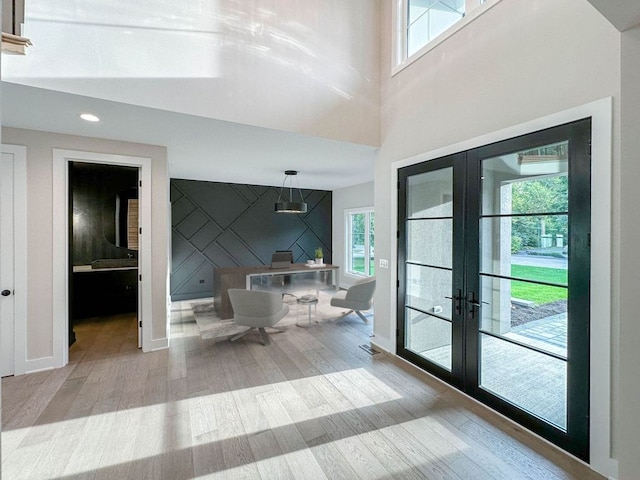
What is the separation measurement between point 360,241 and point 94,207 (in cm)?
536

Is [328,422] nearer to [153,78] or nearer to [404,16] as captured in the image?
[153,78]

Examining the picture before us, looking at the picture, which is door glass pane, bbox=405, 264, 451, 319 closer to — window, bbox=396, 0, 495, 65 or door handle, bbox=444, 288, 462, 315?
door handle, bbox=444, 288, 462, 315

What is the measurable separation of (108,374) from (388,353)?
307cm

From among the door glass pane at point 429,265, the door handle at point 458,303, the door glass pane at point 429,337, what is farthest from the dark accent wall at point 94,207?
the door handle at point 458,303

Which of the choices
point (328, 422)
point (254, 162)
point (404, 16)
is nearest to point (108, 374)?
point (328, 422)

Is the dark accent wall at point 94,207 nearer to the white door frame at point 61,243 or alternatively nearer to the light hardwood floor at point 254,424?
the white door frame at point 61,243

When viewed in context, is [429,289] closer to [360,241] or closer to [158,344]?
[158,344]

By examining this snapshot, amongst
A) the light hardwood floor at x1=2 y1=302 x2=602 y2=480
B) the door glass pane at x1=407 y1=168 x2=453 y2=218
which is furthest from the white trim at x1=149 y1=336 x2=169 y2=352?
the door glass pane at x1=407 y1=168 x2=453 y2=218

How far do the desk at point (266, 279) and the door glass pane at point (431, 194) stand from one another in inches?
98.1

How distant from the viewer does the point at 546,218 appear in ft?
8.16

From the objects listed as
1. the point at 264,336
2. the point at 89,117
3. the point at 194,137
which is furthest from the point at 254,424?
the point at 89,117

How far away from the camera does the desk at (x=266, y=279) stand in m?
5.25

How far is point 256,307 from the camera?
4.16 m

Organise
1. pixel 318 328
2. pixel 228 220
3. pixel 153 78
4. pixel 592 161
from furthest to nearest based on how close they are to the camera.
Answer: pixel 228 220, pixel 318 328, pixel 153 78, pixel 592 161
